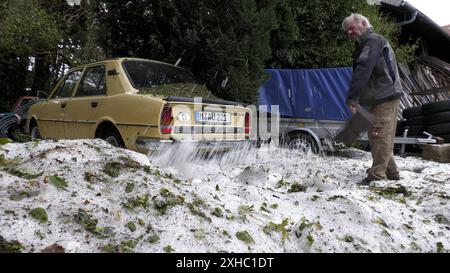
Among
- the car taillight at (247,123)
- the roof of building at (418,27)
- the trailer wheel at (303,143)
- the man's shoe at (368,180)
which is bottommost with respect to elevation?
the man's shoe at (368,180)

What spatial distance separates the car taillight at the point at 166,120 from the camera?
146 inches

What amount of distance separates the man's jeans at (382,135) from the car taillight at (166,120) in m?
2.34

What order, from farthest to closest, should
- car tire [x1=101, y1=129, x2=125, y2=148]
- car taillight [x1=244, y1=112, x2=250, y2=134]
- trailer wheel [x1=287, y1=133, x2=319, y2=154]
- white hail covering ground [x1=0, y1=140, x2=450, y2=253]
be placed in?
trailer wheel [x1=287, y1=133, x2=319, y2=154] → car taillight [x1=244, y1=112, x2=250, y2=134] → car tire [x1=101, y1=129, x2=125, y2=148] → white hail covering ground [x1=0, y1=140, x2=450, y2=253]

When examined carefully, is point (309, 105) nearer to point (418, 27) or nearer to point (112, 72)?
point (112, 72)

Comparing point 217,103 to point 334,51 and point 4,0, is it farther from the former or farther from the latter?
point 4,0

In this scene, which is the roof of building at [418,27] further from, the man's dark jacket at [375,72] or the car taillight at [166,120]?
the car taillight at [166,120]

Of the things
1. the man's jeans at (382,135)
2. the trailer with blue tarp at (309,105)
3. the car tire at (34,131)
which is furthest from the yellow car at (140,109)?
the trailer with blue tarp at (309,105)

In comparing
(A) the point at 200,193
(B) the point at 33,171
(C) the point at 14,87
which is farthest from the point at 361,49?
(C) the point at 14,87

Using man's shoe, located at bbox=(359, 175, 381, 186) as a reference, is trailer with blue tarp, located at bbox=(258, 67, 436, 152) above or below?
above

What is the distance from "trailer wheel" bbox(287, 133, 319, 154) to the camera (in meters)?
6.39

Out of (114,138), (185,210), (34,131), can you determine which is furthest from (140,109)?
(34,131)

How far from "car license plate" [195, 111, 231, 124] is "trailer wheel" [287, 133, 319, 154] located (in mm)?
2370

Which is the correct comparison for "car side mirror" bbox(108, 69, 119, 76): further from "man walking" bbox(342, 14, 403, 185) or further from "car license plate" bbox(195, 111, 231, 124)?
"man walking" bbox(342, 14, 403, 185)

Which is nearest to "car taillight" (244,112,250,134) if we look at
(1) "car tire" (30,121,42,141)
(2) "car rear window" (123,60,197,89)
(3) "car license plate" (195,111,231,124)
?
(3) "car license plate" (195,111,231,124)
